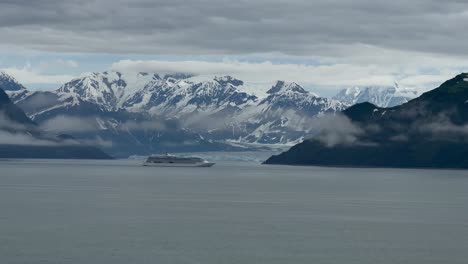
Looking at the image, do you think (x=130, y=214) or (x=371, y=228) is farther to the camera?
(x=130, y=214)

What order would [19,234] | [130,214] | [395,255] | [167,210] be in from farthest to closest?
1. [167,210]
2. [130,214]
3. [19,234]
4. [395,255]

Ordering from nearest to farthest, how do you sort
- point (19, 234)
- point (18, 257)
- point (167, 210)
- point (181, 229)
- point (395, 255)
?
point (18, 257) < point (395, 255) < point (19, 234) < point (181, 229) < point (167, 210)

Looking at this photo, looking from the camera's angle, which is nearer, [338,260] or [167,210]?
[338,260]

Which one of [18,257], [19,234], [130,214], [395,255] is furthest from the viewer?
[130,214]

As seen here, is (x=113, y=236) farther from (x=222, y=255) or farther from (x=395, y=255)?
(x=395, y=255)

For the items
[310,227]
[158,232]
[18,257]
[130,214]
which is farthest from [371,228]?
[18,257]

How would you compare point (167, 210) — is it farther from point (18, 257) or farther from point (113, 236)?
point (18, 257)

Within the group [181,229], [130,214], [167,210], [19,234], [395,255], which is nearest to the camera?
[395,255]

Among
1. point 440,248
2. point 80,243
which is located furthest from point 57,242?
point 440,248
